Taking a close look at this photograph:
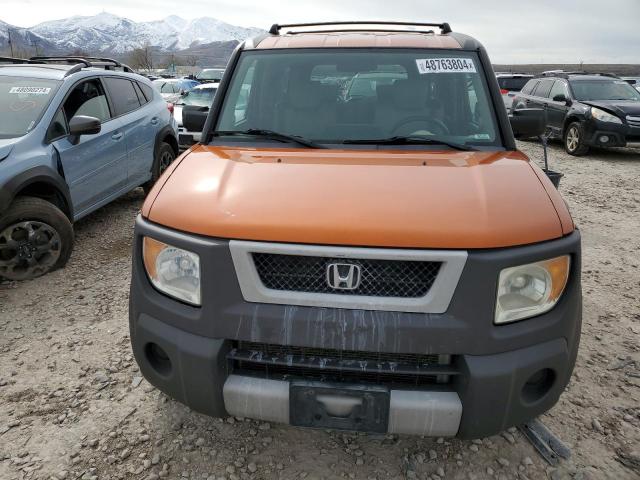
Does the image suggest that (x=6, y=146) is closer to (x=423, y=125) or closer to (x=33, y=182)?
(x=33, y=182)

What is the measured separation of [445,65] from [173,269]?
1.93 m

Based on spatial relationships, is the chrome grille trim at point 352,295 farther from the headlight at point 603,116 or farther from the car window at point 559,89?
the car window at point 559,89

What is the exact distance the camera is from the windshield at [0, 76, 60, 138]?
4148 millimetres

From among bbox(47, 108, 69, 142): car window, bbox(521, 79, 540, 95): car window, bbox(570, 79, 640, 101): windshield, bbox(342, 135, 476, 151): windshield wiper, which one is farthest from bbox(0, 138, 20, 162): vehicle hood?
Result: bbox(521, 79, 540, 95): car window

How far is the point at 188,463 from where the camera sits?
224 centimetres

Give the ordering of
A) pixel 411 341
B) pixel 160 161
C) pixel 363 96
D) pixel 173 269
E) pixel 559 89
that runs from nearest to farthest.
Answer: pixel 411 341 < pixel 173 269 < pixel 363 96 < pixel 160 161 < pixel 559 89

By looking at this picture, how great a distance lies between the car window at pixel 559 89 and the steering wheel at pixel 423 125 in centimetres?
977

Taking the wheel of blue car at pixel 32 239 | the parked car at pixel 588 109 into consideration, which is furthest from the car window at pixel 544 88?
the wheel of blue car at pixel 32 239

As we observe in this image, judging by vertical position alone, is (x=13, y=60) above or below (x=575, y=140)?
above

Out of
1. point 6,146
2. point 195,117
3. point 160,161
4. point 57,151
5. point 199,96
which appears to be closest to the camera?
point 195,117

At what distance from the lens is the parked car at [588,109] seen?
31.7 feet

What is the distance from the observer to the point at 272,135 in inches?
102

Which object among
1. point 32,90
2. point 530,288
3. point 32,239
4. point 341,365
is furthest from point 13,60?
point 530,288

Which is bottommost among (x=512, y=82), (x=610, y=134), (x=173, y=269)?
(x=610, y=134)
